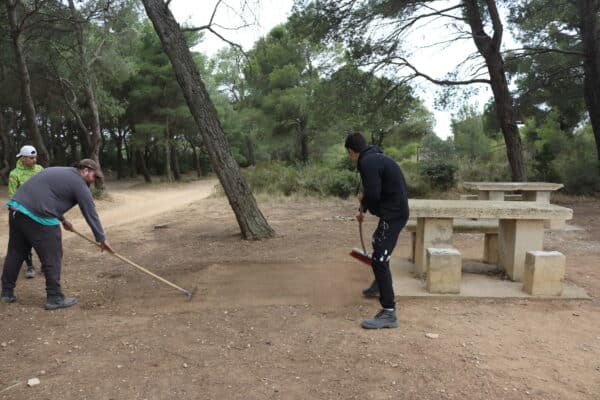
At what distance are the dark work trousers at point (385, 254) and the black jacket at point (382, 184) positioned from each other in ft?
0.24

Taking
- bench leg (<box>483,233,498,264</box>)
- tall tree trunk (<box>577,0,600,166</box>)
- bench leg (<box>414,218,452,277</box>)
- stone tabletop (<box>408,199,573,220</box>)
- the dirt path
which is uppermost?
tall tree trunk (<box>577,0,600,166</box>)

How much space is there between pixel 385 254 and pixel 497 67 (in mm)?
9173

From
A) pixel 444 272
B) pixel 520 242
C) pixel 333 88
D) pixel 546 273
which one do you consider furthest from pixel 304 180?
pixel 546 273

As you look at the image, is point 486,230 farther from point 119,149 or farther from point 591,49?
point 119,149

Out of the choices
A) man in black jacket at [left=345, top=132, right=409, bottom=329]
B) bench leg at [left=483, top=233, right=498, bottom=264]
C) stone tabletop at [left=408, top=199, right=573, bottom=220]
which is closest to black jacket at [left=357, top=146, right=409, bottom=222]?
man in black jacket at [left=345, top=132, right=409, bottom=329]

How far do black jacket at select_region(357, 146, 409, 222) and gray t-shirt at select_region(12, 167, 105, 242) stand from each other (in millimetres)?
2428

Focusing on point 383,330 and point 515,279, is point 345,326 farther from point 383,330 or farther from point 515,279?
point 515,279

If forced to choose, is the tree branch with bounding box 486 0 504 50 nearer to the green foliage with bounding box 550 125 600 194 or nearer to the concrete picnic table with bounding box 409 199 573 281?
the green foliage with bounding box 550 125 600 194

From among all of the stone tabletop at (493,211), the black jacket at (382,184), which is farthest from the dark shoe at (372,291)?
the black jacket at (382,184)

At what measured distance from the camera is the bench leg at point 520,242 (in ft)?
16.6

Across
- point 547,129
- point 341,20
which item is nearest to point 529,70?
point 547,129

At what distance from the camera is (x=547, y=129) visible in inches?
647

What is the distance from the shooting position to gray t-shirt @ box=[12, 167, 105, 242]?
4297mm

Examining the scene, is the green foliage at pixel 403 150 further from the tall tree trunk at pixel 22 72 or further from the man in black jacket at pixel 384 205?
the man in black jacket at pixel 384 205
